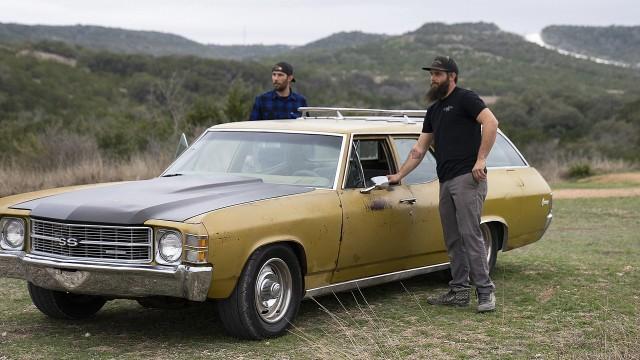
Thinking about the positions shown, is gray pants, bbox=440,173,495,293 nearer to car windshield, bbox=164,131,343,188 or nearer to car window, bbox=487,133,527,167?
car windshield, bbox=164,131,343,188

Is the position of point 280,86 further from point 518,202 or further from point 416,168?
point 518,202

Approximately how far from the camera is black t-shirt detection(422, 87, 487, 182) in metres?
7.10

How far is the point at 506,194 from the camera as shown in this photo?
27.5 feet

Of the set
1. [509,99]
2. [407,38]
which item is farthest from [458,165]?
[407,38]

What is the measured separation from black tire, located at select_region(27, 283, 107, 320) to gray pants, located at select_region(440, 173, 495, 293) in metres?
2.62

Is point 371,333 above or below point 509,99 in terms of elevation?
above

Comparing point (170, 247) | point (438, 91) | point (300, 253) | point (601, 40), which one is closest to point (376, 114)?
point (438, 91)

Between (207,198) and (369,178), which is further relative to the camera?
(369,178)

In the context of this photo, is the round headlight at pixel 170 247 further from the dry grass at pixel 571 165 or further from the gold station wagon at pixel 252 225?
the dry grass at pixel 571 165

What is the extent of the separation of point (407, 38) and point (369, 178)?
107451mm

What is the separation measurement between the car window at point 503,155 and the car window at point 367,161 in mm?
1232

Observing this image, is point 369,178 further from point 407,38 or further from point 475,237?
point 407,38

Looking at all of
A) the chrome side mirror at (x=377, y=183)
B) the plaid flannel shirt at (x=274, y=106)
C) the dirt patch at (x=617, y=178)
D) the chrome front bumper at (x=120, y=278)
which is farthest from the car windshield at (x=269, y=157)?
the dirt patch at (x=617, y=178)

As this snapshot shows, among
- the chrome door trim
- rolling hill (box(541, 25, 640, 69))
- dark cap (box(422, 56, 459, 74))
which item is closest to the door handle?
the chrome door trim
